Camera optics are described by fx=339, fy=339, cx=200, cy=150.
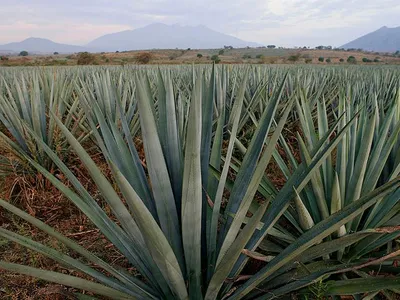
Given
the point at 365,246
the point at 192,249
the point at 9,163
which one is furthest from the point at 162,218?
the point at 9,163

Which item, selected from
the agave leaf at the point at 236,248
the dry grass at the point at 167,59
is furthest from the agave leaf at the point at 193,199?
the dry grass at the point at 167,59

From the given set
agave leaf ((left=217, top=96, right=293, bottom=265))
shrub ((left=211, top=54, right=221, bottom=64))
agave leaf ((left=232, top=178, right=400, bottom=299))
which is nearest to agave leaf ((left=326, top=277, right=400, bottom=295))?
agave leaf ((left=232, top=178, right=400, bottom=299))

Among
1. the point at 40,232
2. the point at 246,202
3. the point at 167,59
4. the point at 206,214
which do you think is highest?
the point at 246,202

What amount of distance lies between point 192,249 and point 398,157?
4.36 ft

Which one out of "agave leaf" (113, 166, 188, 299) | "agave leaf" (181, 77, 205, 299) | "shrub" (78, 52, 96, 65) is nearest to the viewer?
"agave leaf" (113, 166, 188, 299)

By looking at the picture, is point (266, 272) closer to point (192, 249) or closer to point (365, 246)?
point (192, 249)

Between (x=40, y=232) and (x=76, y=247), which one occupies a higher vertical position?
(x=76, y=247)

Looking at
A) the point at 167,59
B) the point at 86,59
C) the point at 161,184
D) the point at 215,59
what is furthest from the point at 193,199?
the point at 167,59

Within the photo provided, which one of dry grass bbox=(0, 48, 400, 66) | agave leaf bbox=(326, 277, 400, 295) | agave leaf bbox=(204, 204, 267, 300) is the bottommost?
dry grass bbox=(0, 48, 400, 66)

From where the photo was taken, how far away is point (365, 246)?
1.45 m

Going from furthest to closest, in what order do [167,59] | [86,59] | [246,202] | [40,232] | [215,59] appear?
1. [167,59]
2. [86,59]
3. [215,59]
4. [40,232]
5. [246,202]

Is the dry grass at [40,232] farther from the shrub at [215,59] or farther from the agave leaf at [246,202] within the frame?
the shrub at [215,59]

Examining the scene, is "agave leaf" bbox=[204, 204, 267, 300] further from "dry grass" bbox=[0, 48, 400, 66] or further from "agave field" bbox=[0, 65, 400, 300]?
"dry grass" bbox=[0, 48, 400, 66]

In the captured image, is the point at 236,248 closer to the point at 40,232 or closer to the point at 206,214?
the point at 206,214
